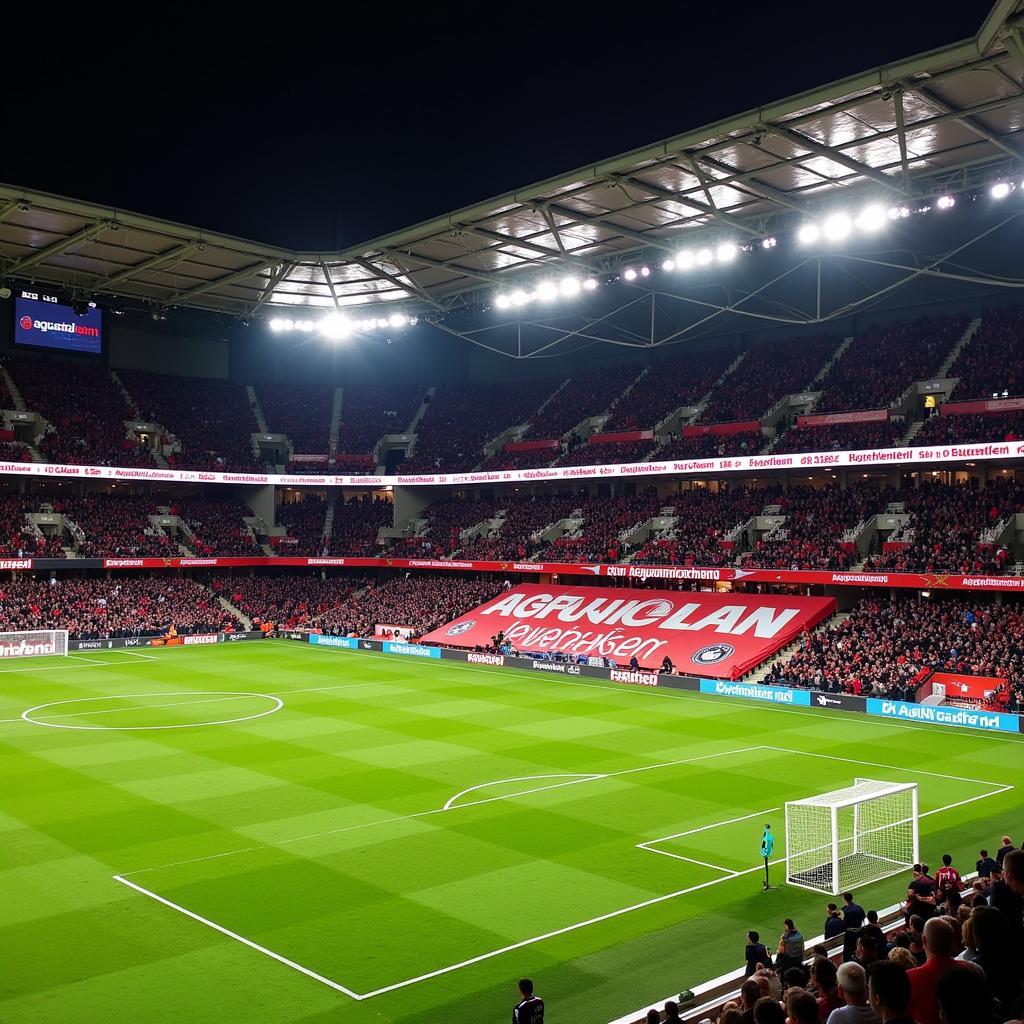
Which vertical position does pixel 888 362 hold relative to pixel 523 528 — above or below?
above

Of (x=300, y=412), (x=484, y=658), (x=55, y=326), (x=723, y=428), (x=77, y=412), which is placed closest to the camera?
Answer: (x=484, y=658)

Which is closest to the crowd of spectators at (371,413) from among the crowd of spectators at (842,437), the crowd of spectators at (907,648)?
the crowd of spectators at (842,437)

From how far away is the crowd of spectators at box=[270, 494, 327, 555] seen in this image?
65.2 m

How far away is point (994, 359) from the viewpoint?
147 ft

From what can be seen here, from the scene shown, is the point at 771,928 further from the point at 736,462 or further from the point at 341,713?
the point at 736,462

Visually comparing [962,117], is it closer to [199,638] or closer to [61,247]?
[61,247]

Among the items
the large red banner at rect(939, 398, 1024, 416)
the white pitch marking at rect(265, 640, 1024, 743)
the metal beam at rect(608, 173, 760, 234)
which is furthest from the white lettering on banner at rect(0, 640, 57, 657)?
the large red banner at rect(939, 398, 1024, 416)

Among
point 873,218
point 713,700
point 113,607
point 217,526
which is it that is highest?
point 873,218

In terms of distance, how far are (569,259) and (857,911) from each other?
3617cm

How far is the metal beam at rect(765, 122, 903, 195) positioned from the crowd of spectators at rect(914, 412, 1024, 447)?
38.6 ft

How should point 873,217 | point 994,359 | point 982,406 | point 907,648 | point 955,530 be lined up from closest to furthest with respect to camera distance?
1. point 873,217
2. point 907,648
3. point 955,530
4. point 982,406
5. point 994,359

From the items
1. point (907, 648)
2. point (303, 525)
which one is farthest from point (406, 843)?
point (303, 525)

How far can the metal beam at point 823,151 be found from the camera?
31.3 m

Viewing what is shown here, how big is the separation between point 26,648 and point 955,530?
4226 cm
